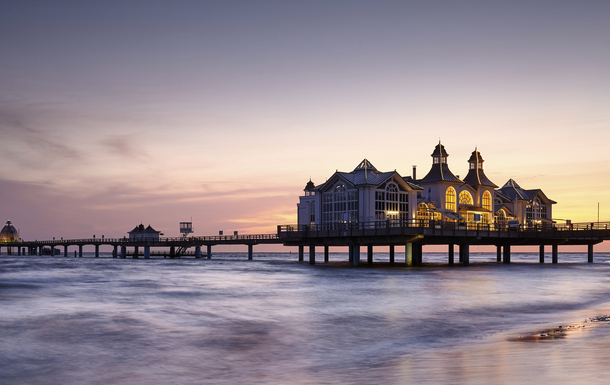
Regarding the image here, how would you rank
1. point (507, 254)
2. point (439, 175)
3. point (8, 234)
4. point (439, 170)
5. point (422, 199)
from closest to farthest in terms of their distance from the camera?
point (422, 199), point (439, 175), point (439, 170), point (507, 254), point (8, 234)

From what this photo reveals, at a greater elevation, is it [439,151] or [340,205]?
[439,151]

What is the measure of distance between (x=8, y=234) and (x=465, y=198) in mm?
172323

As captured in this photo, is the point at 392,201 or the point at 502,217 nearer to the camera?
the point at 392,201

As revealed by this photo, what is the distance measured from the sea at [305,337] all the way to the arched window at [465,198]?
137ft

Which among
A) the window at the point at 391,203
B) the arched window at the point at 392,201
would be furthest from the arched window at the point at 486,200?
the arched window at the point at 392,201

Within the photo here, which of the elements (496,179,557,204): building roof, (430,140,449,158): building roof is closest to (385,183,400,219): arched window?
(430,140,449,158): building roof

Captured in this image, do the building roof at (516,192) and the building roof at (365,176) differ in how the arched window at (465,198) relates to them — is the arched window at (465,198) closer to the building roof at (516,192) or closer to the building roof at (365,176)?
A: the building roof at (365,176)

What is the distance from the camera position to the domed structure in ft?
625

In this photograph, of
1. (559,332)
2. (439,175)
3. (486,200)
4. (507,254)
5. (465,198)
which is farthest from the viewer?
(507,254)

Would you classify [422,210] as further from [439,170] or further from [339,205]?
[339,205]

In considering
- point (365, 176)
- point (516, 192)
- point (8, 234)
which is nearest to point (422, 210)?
point (365, 176)

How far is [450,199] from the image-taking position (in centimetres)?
7175

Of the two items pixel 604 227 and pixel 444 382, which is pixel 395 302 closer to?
pixel 444 382

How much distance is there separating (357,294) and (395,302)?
163 inches
